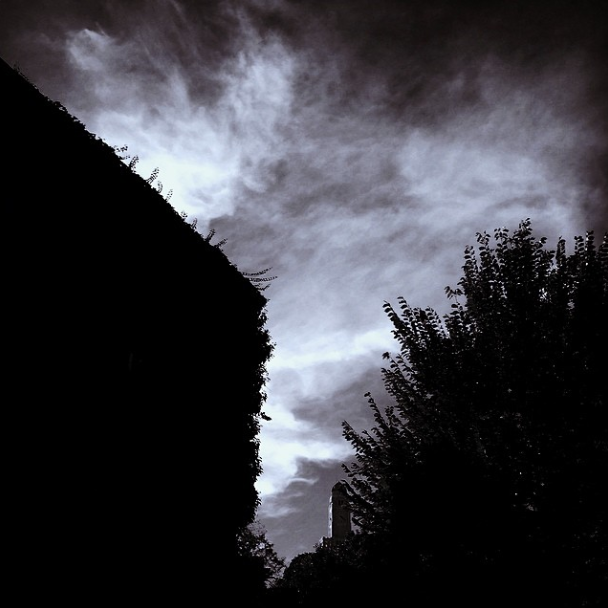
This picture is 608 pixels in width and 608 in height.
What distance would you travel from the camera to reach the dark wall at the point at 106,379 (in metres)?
4.16

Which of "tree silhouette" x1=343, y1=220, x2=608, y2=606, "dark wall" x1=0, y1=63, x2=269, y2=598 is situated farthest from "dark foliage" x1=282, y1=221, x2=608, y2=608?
"dark wall" x1=0, y1=63, x2=269, y2=598

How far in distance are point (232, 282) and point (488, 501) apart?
20.0 ft

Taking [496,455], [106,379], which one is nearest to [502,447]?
[496,455]

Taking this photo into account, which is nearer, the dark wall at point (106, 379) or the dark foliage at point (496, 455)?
the dark wall at point (106, 379)

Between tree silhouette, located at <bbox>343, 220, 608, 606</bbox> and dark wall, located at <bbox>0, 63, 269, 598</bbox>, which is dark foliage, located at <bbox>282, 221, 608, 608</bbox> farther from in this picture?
dark wall, located at <bbox>0, 63, 269, 598</bbox>

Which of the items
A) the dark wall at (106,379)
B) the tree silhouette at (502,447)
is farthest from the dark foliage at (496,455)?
the dark wall at (106,379)

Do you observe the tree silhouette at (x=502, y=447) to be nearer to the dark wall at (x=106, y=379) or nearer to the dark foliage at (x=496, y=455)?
the dark foliage at (x=496, y=455)

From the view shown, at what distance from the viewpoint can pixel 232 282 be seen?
Result: 316 inches

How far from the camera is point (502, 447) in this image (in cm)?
605

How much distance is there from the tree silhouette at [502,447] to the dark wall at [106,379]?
2.91m

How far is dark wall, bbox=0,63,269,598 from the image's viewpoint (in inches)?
164

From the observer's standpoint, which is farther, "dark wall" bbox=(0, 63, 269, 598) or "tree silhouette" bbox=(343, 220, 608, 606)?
"tree silhouette" bbox=(343, 220, 608, 606)

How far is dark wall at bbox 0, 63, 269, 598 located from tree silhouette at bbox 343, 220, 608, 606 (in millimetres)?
2915

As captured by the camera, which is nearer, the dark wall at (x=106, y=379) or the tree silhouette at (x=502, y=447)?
the dark wall at (x=106, y=379)
